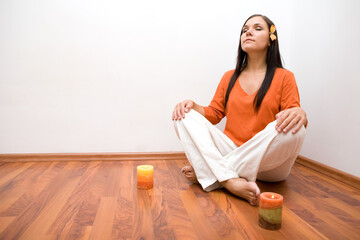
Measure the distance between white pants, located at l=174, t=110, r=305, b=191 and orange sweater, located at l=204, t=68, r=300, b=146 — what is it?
95 mm

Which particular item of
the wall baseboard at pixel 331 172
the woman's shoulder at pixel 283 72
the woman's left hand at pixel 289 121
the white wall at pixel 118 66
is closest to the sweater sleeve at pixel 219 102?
the woman's shoulder at pixel 283 72

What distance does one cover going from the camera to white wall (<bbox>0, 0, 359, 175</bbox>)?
76.9 inches

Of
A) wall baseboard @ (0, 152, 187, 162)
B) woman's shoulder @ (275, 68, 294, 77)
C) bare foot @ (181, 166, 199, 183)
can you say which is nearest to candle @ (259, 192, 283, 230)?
bare foot @ (181, 166, 199, 183)

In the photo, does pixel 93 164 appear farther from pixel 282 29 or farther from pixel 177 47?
pixel 282 29

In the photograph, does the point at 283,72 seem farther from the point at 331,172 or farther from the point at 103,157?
the point at 103,157

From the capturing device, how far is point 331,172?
1.71 m

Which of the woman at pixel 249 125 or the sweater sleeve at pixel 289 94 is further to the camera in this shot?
the sweater sleeve at pixel 289 94

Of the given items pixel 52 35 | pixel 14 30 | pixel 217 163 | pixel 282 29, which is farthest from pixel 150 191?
pixel 282 29

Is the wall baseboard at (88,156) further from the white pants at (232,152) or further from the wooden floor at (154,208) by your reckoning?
the white pants at (232,152)

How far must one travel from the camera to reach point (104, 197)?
51.8 inches

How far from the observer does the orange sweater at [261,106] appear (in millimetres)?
1486

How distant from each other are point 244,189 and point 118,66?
123 cm

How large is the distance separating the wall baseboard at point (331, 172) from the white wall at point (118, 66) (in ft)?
0.18

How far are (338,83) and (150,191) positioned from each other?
3.89 ft
